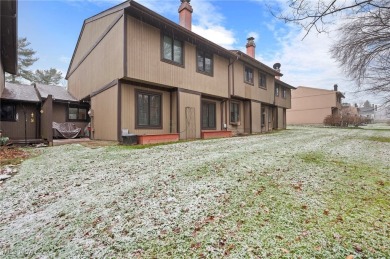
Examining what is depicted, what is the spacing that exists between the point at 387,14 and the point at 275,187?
8.77m

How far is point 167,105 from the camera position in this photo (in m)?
10.7

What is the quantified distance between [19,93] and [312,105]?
3463 centimetres

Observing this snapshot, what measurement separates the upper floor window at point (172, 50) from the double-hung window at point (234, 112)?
19.2 ft

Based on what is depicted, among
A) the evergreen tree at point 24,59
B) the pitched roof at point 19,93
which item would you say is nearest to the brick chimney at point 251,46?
the pitched roof at point 19,93

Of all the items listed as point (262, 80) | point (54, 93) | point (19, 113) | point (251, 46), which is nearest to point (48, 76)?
point (54, 93)

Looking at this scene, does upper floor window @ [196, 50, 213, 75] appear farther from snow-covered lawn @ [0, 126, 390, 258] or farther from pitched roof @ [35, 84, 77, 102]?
pitched roof @ [35, 84, 77, 102]

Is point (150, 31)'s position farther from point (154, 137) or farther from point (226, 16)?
point (154, 137)

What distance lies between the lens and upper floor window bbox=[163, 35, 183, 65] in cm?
987

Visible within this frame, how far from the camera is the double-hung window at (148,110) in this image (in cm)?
955

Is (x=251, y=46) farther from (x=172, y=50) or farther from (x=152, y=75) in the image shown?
(x=152, y=75)

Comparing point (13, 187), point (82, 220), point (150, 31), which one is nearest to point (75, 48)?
point (150, 31)

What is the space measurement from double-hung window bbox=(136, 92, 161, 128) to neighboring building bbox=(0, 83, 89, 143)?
3.93 metres

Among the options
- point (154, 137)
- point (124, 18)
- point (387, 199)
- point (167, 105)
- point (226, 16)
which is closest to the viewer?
point (387, 199)

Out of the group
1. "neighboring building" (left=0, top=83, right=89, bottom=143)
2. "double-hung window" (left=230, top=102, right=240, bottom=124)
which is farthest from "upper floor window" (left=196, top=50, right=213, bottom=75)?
"neighboring building" (left=0, top=83, right=89, bottom=143)
